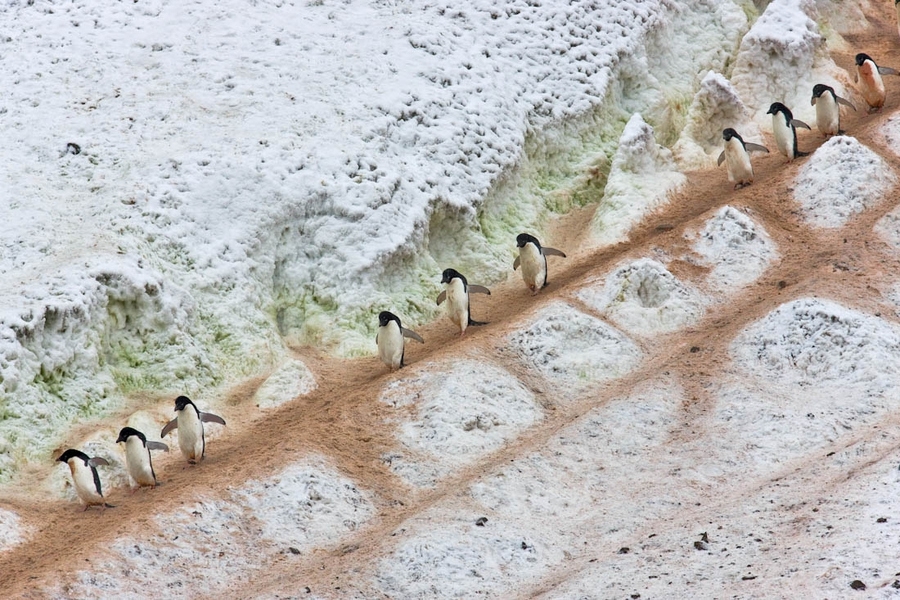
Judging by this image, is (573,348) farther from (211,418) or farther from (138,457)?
(138,457)

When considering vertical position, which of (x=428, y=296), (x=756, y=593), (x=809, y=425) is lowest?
(x=428, y=296)

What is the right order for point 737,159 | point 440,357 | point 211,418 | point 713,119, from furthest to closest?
1. point 713,119
2. point 737,159
3. point 440,357
4. point 211,418

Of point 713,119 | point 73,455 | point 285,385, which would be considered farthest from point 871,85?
point 73,455

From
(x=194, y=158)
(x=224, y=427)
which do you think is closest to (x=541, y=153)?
(x=194, y=158)

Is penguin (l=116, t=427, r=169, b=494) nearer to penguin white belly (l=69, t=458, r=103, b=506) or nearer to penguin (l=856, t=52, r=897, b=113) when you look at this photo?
penguin white belly (l=69, t=458, r=103, b=506)

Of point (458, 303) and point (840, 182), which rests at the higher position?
point (840, 182)

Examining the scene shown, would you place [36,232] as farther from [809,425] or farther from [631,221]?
[809,425]
